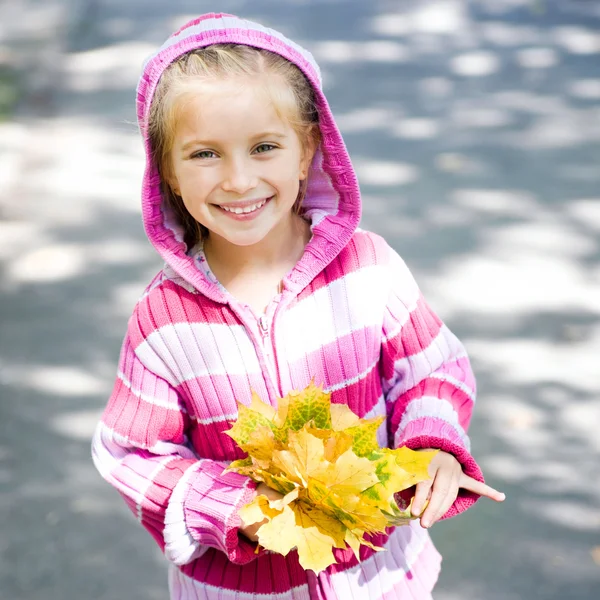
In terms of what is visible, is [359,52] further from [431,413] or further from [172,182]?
[431,413]

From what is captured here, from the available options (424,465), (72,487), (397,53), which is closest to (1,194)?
(72,487)

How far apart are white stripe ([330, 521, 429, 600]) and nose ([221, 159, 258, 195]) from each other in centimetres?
72

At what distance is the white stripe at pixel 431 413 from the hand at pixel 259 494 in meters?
0.29

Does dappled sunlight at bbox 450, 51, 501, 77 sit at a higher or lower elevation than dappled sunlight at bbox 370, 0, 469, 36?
lower

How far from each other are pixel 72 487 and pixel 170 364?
5.15 feet

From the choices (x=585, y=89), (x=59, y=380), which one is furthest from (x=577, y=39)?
(x=59, y=380)

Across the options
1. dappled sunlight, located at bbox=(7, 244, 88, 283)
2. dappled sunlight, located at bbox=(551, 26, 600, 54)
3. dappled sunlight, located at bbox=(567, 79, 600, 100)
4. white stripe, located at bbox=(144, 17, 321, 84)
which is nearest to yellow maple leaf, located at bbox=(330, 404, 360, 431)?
white stripe, located at bbox=(144, 17, 321, 84)

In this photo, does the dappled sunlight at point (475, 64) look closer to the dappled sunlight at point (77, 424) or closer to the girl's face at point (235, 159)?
the dappled sunlight at point (77, 424)

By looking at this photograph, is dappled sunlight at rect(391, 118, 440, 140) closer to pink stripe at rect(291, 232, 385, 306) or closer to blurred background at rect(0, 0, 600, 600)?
blurred background at rect(0, 0, 600, 600)

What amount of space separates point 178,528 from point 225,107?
722 millimetres

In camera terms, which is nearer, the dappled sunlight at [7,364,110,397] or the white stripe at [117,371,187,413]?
the white stripe at [117,371,187,413]

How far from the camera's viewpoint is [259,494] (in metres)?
1.58

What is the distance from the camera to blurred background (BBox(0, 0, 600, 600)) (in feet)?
9.59

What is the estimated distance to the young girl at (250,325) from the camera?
5.36ft
